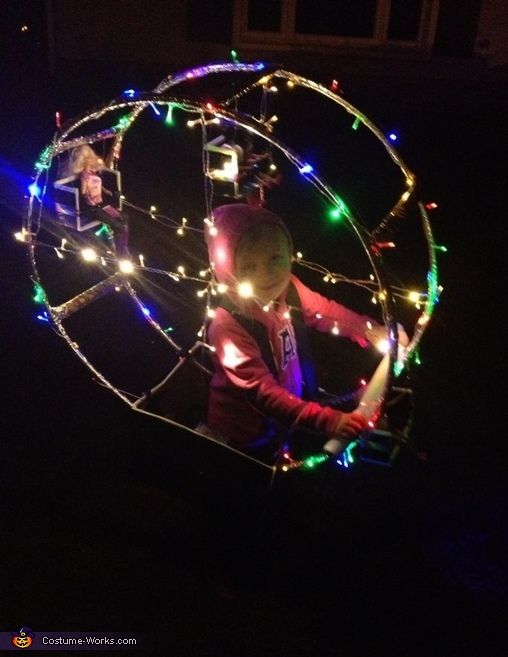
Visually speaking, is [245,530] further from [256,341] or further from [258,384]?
[256,341]

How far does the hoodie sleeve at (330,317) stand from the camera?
3725 mm

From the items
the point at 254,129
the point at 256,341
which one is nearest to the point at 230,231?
the point at 256,341

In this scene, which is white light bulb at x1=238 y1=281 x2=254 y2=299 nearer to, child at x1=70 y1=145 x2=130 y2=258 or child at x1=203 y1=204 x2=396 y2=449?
child at x1=203 y1=204 x2=396 y2=449

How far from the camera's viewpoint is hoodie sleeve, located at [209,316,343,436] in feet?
10.1

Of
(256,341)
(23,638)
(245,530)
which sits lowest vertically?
(23,638)

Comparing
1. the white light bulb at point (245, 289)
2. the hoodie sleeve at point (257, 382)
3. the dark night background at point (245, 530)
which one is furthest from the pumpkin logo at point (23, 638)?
the white light bulb at point (245, 289)

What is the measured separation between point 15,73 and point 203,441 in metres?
7.43

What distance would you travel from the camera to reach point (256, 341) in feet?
10.8

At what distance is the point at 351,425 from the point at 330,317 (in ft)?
3.46

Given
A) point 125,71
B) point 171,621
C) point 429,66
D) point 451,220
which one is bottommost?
point 171,621

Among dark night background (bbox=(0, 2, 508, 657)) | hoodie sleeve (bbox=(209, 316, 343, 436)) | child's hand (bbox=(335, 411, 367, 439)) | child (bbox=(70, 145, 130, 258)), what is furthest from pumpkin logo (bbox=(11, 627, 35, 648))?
child (bbox=(70, 145, 130, 258))

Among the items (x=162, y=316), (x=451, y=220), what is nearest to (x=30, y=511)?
(x=162, y=316)

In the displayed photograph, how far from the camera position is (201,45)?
9.13m

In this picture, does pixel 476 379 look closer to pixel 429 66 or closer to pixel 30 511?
pixel 30 511
